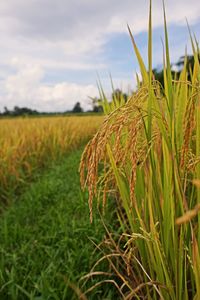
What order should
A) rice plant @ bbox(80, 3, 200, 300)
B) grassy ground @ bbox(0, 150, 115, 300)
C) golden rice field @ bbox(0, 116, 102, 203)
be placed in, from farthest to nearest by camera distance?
golden rice field @ bbox(0, 116, 102, 203) < grassy ground @ bbox(0, 150, 115, 300) < rice plant @ bbox(80, 3, 200, 300)

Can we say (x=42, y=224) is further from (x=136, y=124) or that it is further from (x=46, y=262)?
(x=136, y=124)

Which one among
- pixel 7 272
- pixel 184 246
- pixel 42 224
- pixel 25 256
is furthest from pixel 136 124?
pixel 42 224

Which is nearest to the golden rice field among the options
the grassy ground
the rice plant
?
the grassy ground

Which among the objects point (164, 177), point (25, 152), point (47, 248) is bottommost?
point (47, 248)

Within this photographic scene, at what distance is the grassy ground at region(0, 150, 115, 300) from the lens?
1760mm

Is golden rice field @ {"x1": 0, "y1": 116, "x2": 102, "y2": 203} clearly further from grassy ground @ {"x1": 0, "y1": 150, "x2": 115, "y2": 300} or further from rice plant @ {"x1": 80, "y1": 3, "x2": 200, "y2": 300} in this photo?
rice plant @ {"x1": 80, "y1": 3, "x2": 200, "y2": 300}

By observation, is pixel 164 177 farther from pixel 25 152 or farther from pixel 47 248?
pixel 25 152

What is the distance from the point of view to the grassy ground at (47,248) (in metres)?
1.76

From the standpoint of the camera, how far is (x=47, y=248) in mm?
2172

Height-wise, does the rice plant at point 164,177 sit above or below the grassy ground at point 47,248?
above

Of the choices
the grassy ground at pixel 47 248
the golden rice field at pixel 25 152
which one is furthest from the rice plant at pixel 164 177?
the golden rice field at pixel 25 152

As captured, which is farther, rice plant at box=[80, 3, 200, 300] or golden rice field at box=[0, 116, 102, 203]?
golden rice field at box=[0, 116, 102, 203]

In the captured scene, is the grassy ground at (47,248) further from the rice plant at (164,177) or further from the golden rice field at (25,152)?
the golden rice field at (25,152)

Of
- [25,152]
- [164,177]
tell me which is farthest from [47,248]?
[25,152]
